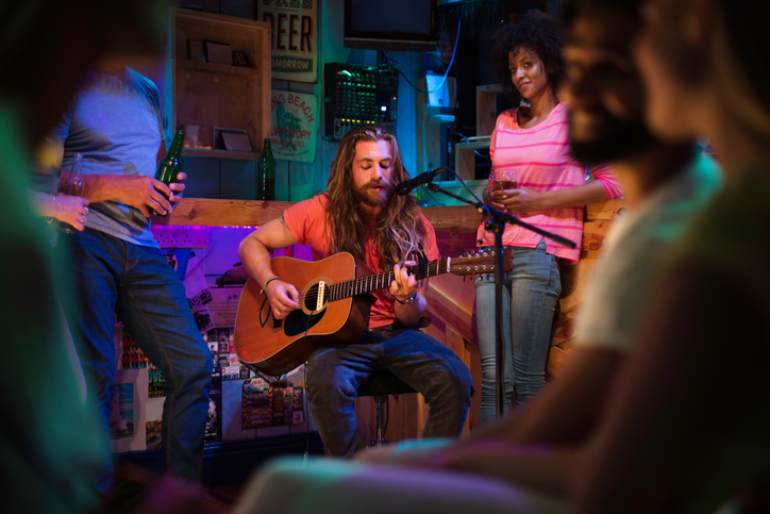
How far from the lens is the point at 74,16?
828 mm

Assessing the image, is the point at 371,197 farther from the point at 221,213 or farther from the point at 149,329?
the point at 149,329

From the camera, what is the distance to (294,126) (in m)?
4.71

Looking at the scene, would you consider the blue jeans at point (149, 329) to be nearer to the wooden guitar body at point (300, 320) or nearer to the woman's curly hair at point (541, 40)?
the wooden guitar body at point (300, 320)

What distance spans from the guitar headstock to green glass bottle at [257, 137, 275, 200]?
1.52m

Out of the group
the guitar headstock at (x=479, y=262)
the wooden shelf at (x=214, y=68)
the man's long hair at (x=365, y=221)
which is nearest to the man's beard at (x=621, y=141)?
the guitar headstock at (x=479, y=262)

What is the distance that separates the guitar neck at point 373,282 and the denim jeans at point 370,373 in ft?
0.71

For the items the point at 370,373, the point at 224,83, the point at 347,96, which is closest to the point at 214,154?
the point at 224,83

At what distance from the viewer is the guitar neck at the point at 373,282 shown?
10.3ft

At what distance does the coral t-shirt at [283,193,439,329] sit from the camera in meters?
3.42

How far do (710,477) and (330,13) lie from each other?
4479 mm

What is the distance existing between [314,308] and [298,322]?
0.09m

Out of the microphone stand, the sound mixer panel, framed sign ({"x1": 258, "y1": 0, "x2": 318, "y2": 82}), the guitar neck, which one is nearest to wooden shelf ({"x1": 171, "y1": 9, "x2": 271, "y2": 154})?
framed sign ({"x1": 258, "y1": 0, "x2": 318, "y2": 82})

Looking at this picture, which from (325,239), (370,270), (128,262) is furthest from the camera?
(325,239)

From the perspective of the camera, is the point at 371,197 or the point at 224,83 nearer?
the point at 371,197
